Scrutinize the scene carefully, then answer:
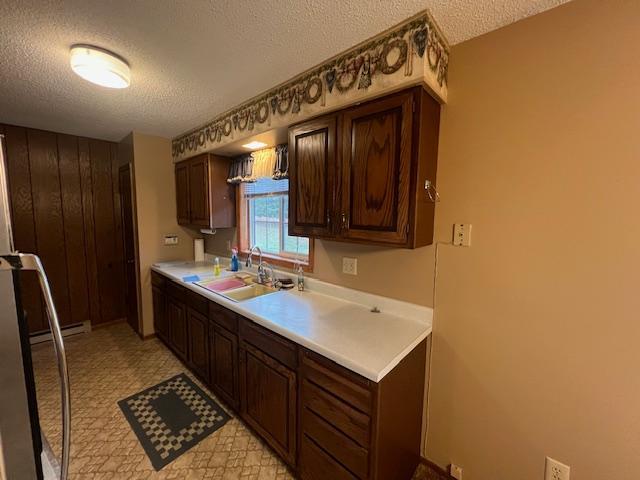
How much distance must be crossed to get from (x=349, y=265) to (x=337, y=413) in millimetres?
913

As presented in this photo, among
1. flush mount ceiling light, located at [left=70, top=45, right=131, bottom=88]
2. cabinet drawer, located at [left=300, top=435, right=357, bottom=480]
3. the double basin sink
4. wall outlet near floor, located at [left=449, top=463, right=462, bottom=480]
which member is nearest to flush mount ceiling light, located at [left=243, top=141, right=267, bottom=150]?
flush mount ceiling light, located at [left=70, top=45, right=131, bottom=88]

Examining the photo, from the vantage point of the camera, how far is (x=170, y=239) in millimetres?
3270

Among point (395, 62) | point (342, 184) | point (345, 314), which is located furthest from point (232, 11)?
point (345, 314)

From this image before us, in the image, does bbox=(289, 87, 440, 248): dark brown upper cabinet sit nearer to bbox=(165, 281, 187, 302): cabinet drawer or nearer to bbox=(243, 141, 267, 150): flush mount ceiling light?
bbox=(243, 141, 267, 150): flush mount ceiling light

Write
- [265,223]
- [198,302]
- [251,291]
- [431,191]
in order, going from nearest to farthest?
[431,191]
[198,302]
[251,291]
[265,223]

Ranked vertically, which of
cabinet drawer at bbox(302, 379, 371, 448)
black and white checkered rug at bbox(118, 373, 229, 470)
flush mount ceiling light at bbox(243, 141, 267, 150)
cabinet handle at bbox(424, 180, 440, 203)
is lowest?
black and white checkered rug at bbox(118, 373, 229, 470)

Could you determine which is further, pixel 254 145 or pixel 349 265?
pixel 254 145

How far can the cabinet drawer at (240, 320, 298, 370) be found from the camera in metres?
1.47

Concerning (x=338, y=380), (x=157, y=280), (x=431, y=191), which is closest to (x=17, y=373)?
(x=338, y=380)

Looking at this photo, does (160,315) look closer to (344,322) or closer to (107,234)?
(107,234)

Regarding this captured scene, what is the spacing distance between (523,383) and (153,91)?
2.91m

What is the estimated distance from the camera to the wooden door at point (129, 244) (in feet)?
10.4

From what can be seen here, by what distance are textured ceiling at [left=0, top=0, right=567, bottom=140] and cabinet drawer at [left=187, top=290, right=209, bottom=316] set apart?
158cm

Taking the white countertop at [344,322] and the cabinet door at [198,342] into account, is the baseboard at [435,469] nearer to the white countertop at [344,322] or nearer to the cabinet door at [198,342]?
the white countertop at [344,322]
